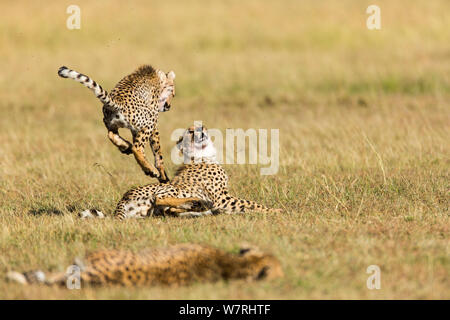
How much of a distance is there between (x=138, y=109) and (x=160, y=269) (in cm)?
275

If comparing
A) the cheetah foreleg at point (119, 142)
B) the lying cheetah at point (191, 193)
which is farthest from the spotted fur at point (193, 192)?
the cheetah foreleg at point (119, 142)

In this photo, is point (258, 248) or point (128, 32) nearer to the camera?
point (258, 248)

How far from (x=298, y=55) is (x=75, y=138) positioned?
289 inches

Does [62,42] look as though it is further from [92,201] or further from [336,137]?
[92,201]

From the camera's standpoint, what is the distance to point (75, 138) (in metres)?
11.5

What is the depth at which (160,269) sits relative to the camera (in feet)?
16.0

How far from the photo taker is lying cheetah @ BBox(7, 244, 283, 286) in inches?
191

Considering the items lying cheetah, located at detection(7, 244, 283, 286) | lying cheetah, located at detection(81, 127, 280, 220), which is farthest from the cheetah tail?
lying cheetah, located at detection(7, 244, 283, 286)

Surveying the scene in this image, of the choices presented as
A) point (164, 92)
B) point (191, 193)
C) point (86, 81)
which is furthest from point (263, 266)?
point (164, 92)

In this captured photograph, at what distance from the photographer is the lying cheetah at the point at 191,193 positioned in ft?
22.5

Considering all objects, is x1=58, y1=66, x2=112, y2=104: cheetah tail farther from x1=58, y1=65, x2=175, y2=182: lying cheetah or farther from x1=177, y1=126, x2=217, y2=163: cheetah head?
x1=177, y1=126, x2=217, y2=163: cheetah head

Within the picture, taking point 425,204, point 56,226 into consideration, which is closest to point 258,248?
point 56,226

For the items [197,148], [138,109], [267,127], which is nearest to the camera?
[138,109]

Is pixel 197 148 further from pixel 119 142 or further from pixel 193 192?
pixel 119 142
